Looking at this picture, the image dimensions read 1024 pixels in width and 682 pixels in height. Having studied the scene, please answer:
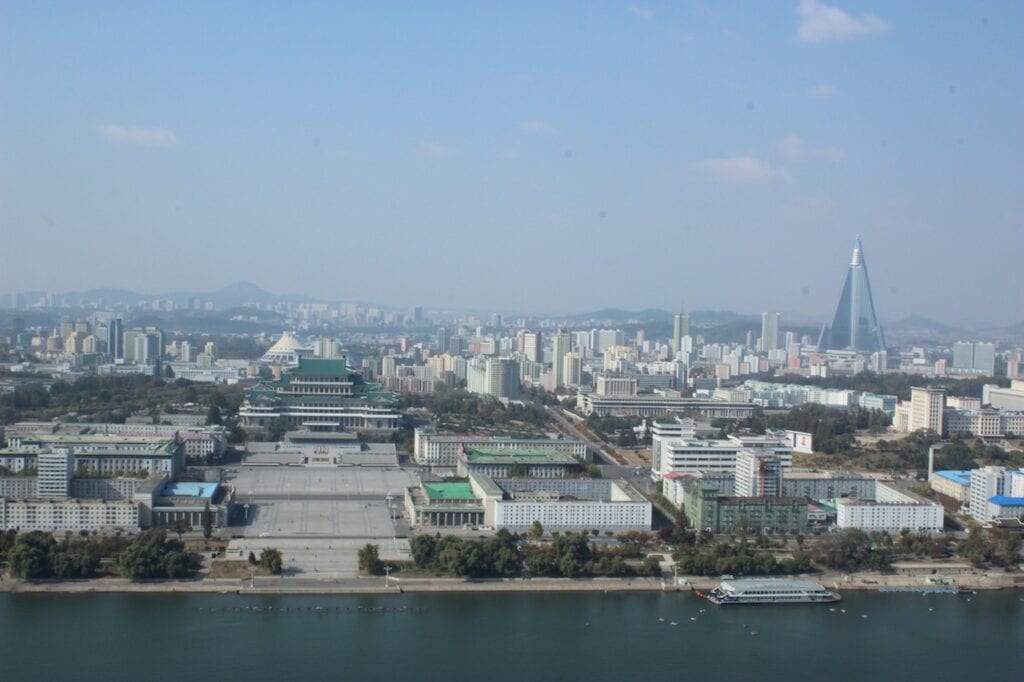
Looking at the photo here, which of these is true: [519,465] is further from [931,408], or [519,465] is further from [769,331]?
[769,331]

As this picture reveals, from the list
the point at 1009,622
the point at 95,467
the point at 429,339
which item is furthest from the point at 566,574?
the point at 429,339

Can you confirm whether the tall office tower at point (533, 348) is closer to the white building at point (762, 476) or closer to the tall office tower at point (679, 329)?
the tall office tower at point (679, 329)

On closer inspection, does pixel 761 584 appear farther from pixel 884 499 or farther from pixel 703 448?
pixel 703 448

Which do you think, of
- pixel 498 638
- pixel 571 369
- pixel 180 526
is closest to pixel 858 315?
pixel 571 369

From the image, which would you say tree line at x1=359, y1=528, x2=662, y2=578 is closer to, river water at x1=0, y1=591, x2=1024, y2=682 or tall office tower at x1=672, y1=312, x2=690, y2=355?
river water at x1=0, y1=591, x2=1024, y2=682

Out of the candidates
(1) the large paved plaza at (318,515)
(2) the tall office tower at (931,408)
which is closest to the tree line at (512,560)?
(1) the large paved plaza at (318,515)

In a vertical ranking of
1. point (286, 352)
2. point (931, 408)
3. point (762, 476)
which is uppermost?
point (286, 352)
